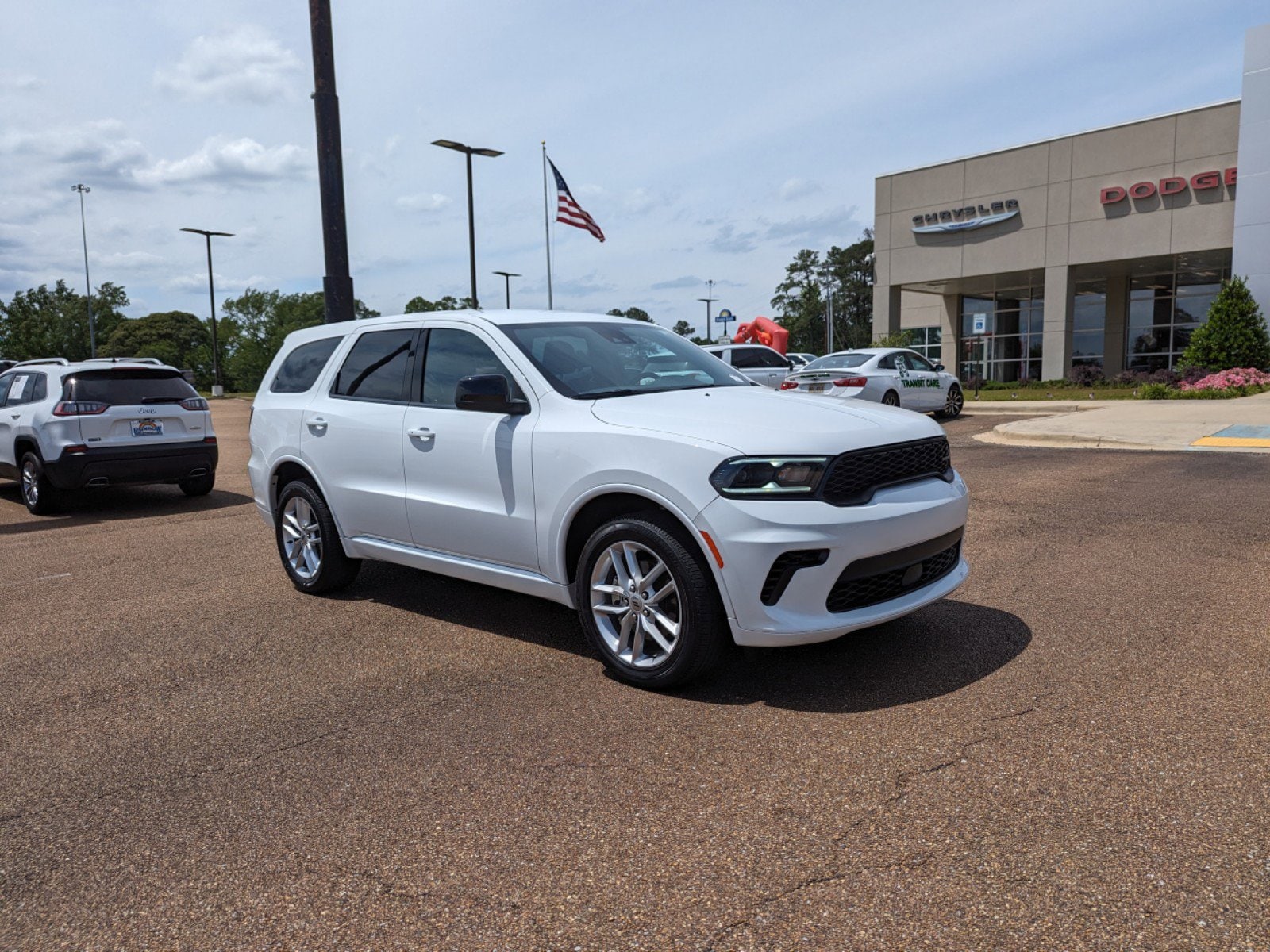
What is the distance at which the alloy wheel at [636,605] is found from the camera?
4293 mm

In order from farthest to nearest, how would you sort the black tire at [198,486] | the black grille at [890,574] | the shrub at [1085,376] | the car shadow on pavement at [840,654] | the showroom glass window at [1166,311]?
the showroom glass window at [1166,311], the shrub at [1085,376], the black tire at [198,486], the car shadow on pavement at [840,654], the black grille at [890,574]

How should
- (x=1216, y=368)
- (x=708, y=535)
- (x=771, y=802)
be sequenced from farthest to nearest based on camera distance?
1. (x=1216, y=368)
2. (x=708, y=535)
3. (x=771, y=802)

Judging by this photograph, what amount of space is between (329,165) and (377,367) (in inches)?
169

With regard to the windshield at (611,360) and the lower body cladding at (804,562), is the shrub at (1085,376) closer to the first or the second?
the windshield at (611,360)

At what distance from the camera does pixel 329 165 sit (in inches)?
367

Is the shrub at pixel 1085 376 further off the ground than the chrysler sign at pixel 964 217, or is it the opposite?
the chrysler sign at pixel 964 217

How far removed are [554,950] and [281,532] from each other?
477 cm

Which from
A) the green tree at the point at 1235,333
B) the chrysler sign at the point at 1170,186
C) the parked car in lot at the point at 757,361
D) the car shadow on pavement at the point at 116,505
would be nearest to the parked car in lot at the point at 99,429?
the car shadow on pavement at the point at 116,505

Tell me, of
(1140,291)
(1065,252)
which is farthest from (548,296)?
(1140,291)

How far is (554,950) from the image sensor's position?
99.0 inches

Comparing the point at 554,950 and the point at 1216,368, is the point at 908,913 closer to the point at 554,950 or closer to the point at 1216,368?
the point at 554,950

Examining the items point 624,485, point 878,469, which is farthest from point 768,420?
point 624,485

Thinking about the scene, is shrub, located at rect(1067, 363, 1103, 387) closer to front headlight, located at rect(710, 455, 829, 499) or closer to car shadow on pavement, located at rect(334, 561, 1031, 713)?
car shadow on pavement, located at rect(334, 561, 1031, 713)

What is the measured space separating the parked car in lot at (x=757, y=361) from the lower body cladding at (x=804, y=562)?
15282 millimetres
